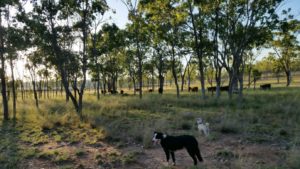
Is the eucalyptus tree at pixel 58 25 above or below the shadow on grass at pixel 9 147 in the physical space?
above

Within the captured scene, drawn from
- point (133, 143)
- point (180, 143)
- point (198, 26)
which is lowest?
point (133, 143)

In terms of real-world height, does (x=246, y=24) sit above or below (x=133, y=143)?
above

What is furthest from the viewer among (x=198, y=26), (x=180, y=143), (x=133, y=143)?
(x=198, y=26)

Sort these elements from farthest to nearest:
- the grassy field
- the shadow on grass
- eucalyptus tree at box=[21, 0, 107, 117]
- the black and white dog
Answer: eucalyptus tree at box=[21, 0, 107, 117], the shadow on grass, the grassy field, the black and white dog

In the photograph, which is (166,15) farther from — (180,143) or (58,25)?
(180,143)

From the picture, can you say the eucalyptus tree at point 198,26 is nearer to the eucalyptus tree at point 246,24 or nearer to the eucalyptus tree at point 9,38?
the eucalyptus tree at point 246,24

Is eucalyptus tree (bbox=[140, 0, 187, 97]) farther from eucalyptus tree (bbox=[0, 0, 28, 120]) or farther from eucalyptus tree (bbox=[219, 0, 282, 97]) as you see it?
eucalyptus tree (bbox=[0, 0, 28, 120])

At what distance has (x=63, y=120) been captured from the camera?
1181 centimetres

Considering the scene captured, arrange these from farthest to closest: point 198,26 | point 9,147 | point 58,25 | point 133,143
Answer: point 198,26, point 58,25, point 133,143, point 9,147

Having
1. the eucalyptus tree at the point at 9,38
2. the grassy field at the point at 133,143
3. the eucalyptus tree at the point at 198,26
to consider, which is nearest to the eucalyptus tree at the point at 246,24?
the eucalyptus tree at the point at 198,26

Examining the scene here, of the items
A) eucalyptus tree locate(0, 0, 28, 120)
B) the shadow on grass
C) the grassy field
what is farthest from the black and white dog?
eucalyptus tree locate(0, 0, 28, 120)

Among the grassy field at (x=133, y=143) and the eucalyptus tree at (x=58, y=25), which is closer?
the grassy field at (x=133, y=143)

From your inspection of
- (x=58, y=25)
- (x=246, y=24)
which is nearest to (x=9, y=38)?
(x=58, y=25)

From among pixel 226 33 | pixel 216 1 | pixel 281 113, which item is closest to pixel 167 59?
pixel 226 33
